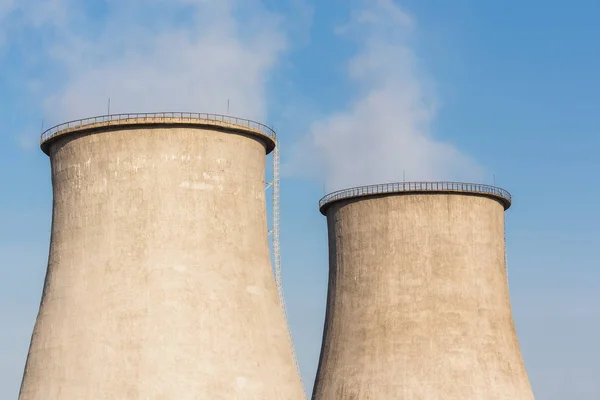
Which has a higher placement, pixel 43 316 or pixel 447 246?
pixel 447 246

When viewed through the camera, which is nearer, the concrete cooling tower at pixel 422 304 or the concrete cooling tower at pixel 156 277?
the concrete cooling tower at pixel 156 277

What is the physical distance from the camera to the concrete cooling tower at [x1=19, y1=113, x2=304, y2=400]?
32.6 metres

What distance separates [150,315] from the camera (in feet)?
107

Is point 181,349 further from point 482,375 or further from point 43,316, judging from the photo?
point 482,375

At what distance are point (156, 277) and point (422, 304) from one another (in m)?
13.0

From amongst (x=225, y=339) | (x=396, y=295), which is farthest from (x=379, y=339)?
(x=225, y=339)

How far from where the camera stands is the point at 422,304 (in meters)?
43.1

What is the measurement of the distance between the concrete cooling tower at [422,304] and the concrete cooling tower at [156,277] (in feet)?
26.6

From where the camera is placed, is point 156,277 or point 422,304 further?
point 422,304

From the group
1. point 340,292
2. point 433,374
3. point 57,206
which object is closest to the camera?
point 57,206

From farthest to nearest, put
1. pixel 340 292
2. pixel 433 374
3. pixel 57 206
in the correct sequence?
pixel 340 292, pixel 433 374, pixel 57 206

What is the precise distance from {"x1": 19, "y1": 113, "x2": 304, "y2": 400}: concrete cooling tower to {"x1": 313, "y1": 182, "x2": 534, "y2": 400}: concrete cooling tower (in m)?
8.09

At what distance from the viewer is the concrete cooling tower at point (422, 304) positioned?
42.4m

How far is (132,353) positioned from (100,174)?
5.15m
